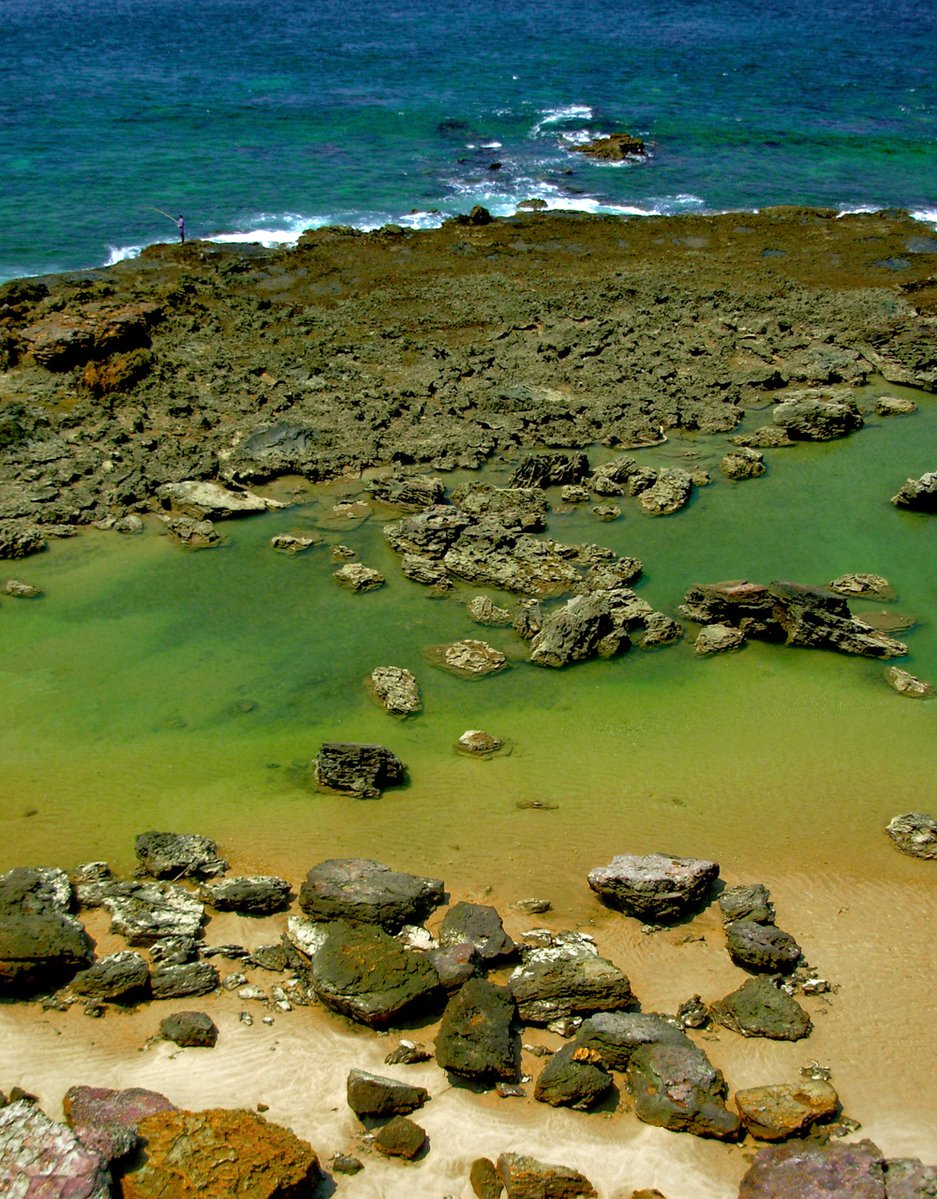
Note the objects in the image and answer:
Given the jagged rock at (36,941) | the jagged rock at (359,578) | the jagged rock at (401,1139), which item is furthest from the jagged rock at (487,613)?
the jagged rock at (401,1139)

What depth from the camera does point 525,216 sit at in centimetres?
3722

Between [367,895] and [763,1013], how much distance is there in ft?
15.5

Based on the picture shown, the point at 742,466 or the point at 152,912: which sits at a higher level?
the point at 742,466

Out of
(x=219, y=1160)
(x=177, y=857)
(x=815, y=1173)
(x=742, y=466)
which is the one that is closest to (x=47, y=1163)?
(x=219, y=1160)

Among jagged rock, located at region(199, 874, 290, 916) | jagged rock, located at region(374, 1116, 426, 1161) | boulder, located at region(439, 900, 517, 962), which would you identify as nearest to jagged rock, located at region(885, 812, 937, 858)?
boulder, located at region(439, 900, 517, 962)

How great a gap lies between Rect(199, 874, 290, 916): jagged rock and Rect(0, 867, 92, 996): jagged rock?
1577 mm

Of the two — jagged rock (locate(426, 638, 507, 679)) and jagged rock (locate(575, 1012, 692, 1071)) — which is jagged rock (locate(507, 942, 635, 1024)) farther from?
jagged rock (locate(426, 638, 507, 679))

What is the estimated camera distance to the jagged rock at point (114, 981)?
1127 centimetres

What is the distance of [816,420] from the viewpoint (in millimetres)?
24594

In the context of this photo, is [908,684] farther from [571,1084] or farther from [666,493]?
[571,1084]

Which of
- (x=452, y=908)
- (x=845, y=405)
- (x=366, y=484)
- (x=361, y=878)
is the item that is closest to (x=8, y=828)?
(x=361, y=878)

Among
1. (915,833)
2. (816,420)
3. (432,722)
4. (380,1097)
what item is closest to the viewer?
(380,1097)

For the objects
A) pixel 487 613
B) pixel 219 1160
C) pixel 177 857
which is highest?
pixel 487 613

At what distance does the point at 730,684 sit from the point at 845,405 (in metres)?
11.0
